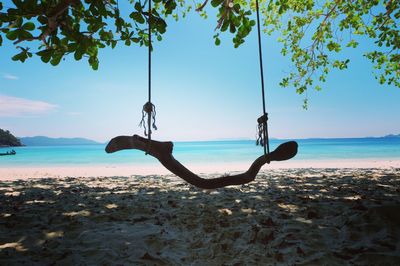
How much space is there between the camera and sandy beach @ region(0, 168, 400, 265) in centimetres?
298

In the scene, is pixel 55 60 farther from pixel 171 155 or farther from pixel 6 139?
pixel 6 139

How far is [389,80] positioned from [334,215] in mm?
8840

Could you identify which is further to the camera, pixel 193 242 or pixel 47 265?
pixel 193 242

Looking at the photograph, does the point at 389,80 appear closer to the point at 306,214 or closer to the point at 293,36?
the point at 293,36

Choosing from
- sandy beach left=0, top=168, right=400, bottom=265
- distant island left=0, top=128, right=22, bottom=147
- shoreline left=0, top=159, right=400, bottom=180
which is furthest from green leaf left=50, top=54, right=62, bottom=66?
distant island left=0, top=128, right=22, bottom=147

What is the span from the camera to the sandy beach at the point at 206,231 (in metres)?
2.98

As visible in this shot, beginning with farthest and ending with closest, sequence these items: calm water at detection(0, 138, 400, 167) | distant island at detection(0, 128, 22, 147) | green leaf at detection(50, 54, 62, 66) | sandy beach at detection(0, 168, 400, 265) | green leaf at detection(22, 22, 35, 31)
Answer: distant island at detection(0, 128, 22, 147) → calm water at detection(0, 138, 400, 167) → green leaf at detection(50, 54, 62, 66) → green leaf at detection(22, 22, 35, 31) → sandy beach at detection(0, 168, 400, 265)

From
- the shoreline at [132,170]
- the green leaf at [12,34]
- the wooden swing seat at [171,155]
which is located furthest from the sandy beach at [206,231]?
the shoreline at [132,170]

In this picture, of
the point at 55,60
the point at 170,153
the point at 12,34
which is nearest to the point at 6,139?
the point at 55,60

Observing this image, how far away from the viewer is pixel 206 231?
380cm

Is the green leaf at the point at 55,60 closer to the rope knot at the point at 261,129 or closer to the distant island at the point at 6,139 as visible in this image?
the rope knot at the point at 261,129

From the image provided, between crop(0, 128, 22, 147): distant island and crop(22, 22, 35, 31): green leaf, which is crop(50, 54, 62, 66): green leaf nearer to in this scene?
crop(22, 22, 35, 31): green leaf

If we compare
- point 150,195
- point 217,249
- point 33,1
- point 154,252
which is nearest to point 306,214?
point 217,249

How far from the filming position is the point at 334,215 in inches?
163
